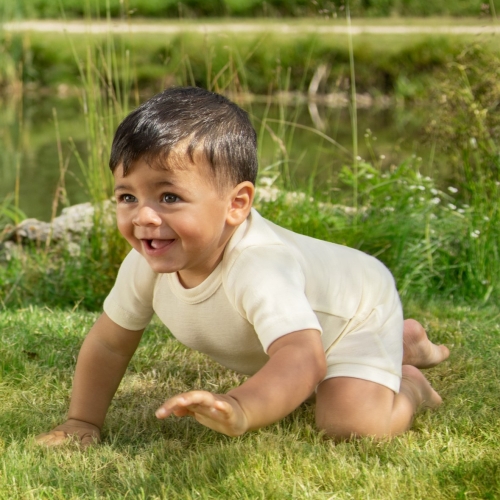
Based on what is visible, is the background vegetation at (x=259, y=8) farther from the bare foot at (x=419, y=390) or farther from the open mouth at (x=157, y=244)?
the open mouth at (x=157, y=244)

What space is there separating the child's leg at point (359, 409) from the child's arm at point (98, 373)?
0.53m

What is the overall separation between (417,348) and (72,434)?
1.06 meters

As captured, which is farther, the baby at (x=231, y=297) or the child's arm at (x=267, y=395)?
the baby at (x=231, y=297)

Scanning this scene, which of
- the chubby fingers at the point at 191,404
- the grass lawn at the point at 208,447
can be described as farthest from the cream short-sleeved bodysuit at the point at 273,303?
the chubby fingers at the point at 191,404

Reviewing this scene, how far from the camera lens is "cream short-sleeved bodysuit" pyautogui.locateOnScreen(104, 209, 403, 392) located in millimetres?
1927

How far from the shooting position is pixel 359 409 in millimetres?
2162

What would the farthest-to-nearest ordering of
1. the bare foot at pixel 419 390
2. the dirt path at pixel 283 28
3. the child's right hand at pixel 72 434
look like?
the dirt path at pixel 283 28, the bare foot at pixel 419 390, the child's right hand at pixel 72 434

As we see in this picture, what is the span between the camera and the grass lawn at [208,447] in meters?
1.84

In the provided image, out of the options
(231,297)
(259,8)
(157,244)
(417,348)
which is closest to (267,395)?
(231,297)

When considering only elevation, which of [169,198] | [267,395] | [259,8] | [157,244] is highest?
[169,198]

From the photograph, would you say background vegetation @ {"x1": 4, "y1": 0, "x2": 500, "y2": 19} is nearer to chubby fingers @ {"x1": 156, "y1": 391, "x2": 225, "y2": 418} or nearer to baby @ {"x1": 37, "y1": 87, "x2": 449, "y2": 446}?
baby @ {"x1": 37, "y1": 87, "x2": 449, "y2": 446}

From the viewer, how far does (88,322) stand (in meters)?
3.18

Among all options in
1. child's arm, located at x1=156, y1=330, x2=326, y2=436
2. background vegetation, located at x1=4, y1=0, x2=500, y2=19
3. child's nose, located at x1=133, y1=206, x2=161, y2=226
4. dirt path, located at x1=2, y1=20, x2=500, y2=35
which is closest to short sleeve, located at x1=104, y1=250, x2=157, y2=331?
child's nose, located at x1=133, y1=206, x2=161, y2=226

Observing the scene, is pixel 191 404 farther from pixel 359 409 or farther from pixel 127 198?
pixel 359 409
